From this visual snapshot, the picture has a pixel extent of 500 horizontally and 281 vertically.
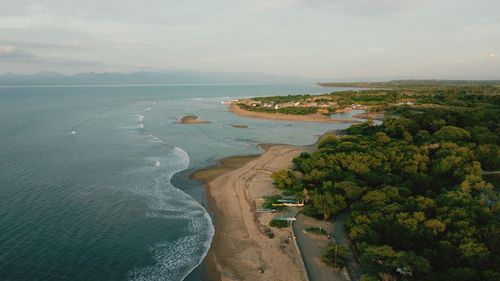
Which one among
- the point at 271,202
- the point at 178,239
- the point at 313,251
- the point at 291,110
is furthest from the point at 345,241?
the point at 291,110

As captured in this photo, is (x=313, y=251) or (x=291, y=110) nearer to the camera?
(x=313, y=251)

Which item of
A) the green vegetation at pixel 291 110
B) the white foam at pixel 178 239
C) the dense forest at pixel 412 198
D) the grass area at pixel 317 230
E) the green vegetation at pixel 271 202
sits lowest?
the white foam at pixel 178 239

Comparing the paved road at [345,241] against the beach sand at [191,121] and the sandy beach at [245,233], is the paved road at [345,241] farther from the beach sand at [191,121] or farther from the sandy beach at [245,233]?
the beach sand at [191,121]

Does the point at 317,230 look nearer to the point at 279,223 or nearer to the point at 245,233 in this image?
the point at 279,223

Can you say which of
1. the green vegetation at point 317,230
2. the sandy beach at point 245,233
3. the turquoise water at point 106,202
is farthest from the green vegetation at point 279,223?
the turquoise water at point 106,202

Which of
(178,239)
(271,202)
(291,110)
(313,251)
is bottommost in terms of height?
(178,239)

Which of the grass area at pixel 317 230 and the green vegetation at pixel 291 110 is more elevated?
the green vegetation at pixel 291 110

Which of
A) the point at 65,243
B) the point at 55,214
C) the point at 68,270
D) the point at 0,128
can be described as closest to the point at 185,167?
the point at 55,214
